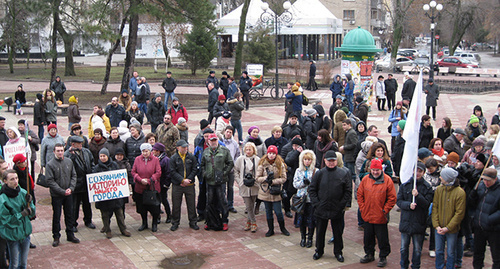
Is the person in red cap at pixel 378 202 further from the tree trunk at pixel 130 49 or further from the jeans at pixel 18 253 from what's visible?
the tree trunk at pixel 130 49

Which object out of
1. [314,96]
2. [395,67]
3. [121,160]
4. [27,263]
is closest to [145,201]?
[121,160]

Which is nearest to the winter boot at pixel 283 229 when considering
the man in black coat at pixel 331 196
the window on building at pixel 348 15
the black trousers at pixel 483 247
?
the man in black coat at pixel 331 196

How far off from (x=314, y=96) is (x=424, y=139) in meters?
17.7

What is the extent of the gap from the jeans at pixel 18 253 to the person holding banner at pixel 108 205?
1.78 m

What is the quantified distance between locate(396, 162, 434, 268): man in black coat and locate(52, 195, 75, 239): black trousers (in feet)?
17.1

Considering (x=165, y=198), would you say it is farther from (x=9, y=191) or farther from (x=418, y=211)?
(x=418, y=211)

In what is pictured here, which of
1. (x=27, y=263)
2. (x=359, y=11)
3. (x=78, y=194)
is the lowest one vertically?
(x=27, y=263)

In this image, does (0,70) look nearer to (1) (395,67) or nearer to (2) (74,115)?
(1) (395,67)

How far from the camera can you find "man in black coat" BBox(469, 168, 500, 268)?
7.17 metres

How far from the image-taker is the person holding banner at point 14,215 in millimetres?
7184

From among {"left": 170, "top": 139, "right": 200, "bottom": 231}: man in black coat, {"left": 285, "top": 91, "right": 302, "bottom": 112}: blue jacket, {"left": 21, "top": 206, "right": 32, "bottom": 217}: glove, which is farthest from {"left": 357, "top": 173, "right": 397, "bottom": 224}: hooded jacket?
{"left": 285, "top": 91, "right": 302, "bottom": 112}: blue jacket

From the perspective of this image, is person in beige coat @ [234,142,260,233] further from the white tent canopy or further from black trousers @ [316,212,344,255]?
Answer: the white tent canopy

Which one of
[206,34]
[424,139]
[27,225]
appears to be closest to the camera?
[27,225]

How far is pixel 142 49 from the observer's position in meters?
68.3
